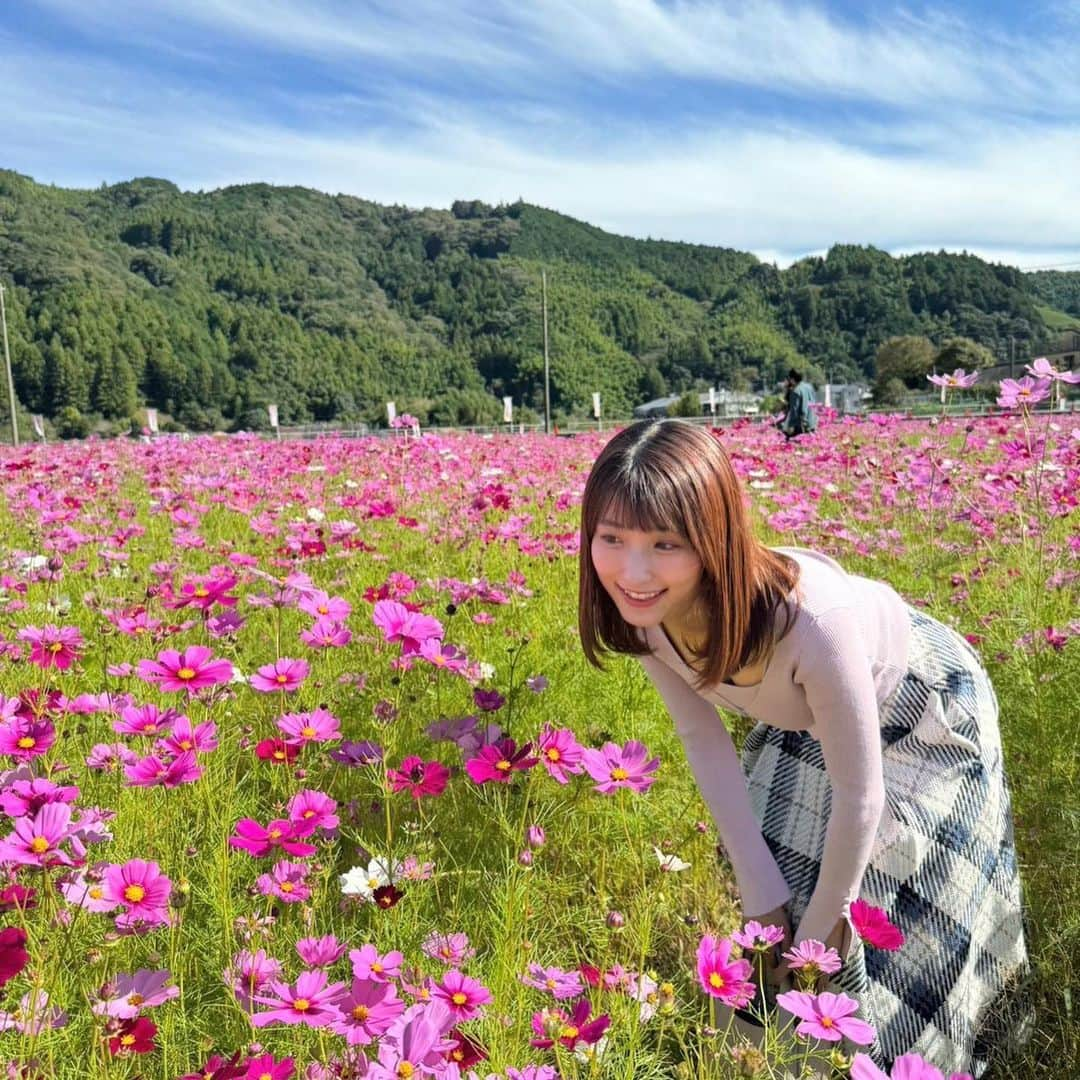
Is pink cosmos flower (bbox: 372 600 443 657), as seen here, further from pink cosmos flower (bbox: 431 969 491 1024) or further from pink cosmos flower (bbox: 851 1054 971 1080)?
pink cosmos flower (bbox: 851 1054 971 1080)

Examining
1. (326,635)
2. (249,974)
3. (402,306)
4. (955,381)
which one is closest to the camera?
(249,974)

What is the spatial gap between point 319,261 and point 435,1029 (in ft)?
463

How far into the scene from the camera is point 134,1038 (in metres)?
→ 0.90

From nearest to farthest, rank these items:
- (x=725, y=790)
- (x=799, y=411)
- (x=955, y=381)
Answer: (x=725, y=790)
(x=955, y=381)
(x=799, y=411)

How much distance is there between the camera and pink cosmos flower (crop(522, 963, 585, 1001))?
1.04m

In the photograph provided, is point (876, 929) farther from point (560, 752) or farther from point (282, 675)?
point (282, 675)

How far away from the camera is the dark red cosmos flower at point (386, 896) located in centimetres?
110

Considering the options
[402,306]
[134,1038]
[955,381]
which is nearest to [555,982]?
[134,1038]

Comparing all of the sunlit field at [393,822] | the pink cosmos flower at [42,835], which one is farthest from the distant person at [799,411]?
the pink cosmos flower at [42,835]

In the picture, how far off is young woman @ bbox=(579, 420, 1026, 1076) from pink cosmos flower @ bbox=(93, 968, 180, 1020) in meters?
0.72

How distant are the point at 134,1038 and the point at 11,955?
187mm

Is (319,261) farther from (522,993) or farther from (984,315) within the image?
(522,993)

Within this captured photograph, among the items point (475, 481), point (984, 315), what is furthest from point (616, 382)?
point (475, 481)

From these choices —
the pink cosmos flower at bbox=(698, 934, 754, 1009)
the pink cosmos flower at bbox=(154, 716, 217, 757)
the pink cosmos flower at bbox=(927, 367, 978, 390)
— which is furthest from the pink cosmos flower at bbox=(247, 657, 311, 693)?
the pink cosmos flower at bbox=(927, 367, 978, 390)
